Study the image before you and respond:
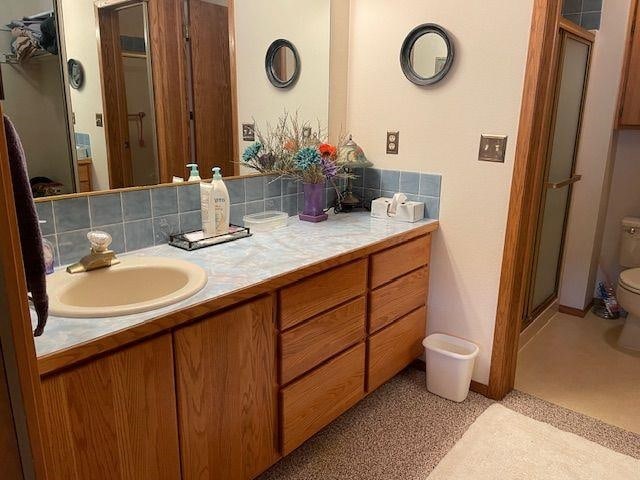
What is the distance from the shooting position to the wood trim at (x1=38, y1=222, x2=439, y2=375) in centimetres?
106

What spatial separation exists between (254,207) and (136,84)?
2.37 feet

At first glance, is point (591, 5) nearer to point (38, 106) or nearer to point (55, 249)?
point (38, 106)

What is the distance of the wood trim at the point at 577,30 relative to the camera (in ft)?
7.85

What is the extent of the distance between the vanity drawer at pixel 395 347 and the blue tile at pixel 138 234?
3.23 feet

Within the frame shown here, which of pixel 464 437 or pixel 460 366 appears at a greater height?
pixel 460 366

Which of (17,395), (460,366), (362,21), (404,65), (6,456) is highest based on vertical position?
(362,21)

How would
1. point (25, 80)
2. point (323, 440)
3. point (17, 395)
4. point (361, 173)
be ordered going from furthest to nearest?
1. point (361, 173)
2. point (323, 440)
3. point (25, 80)
4. point (17, 395)

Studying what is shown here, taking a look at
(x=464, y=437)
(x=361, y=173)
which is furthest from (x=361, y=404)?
(x=361, y=173)

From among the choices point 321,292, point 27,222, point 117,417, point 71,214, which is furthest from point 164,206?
point 27,222

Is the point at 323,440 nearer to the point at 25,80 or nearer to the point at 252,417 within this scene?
the point at 252,417

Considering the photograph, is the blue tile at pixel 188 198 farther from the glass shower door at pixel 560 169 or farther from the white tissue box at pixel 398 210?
the glass shower door at pixel 560 169

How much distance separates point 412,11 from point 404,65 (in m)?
0.23

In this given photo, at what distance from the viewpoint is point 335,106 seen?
2482 mm

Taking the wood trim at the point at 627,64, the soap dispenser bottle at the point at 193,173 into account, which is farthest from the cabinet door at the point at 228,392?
the wood trim at the point at 627,64
